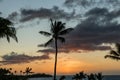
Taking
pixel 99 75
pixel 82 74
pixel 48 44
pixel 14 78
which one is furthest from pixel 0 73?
pixel 82 74

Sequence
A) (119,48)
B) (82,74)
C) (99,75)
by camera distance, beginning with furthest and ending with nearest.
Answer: (82,74) → (99,75) → (119,48)

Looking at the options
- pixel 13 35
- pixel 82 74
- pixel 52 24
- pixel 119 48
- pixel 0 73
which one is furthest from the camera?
pixel 82 74

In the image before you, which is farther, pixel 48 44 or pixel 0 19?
pixel 48 44

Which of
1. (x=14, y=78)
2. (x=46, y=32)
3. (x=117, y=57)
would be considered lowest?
(x=14, y=78)

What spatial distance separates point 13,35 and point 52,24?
31.0 meters

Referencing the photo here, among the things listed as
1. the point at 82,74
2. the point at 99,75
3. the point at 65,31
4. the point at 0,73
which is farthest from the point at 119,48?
the point at 82,74

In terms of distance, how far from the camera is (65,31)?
64.2 meters

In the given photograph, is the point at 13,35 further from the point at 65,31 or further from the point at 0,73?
the point at 65,31

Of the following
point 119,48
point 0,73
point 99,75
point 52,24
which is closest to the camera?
point 0,73

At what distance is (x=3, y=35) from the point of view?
1321 inches

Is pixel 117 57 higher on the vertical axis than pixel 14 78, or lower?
higher

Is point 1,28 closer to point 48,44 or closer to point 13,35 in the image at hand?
point 13,35

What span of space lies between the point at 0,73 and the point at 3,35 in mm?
18014

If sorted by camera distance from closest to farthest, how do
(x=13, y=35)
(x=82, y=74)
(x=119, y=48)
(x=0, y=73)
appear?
1. (x=13, y=35)
2. (x=0, y=73)
3. (x=119, y=48)
4. (x=82, y=74)
